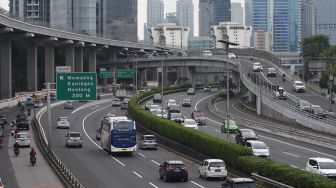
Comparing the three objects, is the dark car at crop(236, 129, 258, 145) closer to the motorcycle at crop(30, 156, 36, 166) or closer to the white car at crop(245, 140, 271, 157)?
the white car at crop(245, 140, 271, 157)

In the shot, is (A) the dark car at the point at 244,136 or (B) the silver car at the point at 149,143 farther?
(B) the silver car at the point at 149,143

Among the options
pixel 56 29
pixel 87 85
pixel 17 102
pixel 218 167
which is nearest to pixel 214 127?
pixel 87 85

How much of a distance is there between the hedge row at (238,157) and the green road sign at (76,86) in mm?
7352

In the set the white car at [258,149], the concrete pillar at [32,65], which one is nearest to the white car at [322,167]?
the white car at [258,149]

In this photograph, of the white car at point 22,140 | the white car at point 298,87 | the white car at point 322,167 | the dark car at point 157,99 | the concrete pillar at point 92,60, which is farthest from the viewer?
the concrete pillar at point 92,60

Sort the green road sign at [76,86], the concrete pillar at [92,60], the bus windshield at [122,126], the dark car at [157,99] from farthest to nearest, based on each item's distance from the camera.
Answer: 1. the concrete pillar at [92,60]
2. the dark car at [157,99]
3. the green road sign at [76,86]
4. the bus windshield at [122,126]

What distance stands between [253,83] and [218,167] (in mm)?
64613

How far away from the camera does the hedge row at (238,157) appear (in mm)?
28234

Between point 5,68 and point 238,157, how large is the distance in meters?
82.5

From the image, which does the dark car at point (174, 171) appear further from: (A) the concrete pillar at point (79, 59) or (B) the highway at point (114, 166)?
(A) the concrete pillar at point (79, 59)

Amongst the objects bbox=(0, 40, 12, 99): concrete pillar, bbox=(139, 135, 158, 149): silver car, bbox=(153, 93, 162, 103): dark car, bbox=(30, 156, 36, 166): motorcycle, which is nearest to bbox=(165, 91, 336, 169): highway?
bbox=(139, 135, 158, 149): silver car

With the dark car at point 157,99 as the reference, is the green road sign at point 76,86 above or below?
above

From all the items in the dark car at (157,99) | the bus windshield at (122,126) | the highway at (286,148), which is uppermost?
the bus windshield at (122,126)

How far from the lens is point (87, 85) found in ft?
186
